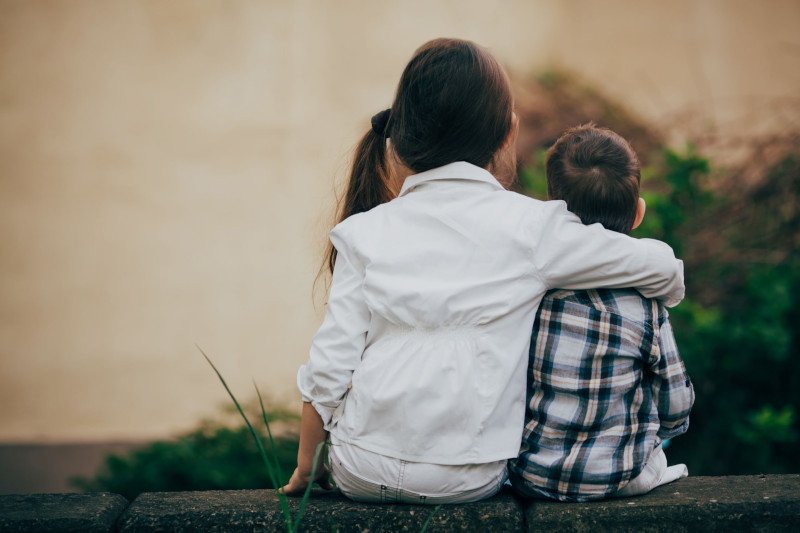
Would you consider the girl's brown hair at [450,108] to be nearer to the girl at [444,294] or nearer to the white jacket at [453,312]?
the girl at [444,294]

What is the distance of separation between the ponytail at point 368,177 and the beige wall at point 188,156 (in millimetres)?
2396

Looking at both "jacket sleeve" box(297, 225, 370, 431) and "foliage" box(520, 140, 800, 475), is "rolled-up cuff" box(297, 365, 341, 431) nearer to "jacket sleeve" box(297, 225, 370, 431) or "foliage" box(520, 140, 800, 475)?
"jacket sleeve" box(297, 225, 370, 431)

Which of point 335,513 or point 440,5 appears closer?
point 335,513

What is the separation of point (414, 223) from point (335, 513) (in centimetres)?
62

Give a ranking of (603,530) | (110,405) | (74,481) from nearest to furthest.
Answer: (603,530)
(74,481)
(110,405)

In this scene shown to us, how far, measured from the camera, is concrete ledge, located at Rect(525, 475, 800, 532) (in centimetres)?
171

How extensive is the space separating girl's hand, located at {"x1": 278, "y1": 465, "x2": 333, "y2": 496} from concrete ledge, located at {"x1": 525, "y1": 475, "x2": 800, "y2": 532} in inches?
17.7

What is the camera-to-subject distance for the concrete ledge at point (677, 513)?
171 cm

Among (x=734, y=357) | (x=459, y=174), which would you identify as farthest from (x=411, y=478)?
(x=734, y=357)

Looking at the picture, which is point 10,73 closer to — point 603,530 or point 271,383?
point 271,383

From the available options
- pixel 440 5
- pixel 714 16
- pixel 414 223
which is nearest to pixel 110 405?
pixel 440 5

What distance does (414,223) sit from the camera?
1771 mm

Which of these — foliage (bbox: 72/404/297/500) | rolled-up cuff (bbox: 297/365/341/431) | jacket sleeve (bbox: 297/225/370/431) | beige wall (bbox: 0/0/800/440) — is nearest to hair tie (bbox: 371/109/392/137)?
jacket sleeve (bbox: 297/225/370/431)

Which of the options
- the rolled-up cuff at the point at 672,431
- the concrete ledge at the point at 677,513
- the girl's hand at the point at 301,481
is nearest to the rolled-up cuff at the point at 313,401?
the girl's hand at the point at 301,481
